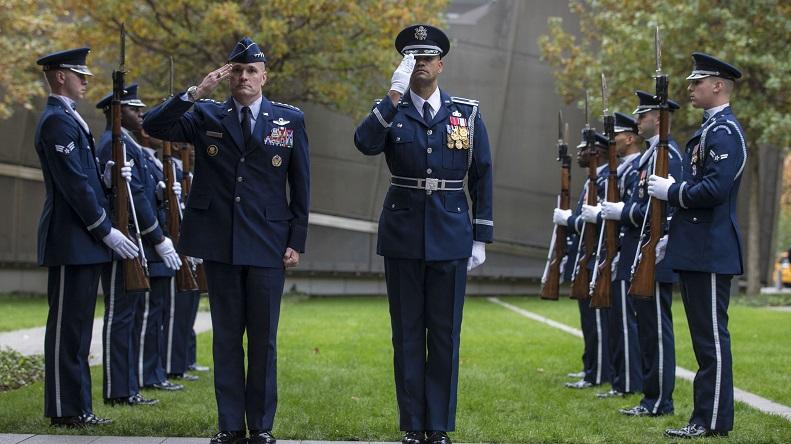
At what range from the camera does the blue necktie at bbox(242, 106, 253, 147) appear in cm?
637

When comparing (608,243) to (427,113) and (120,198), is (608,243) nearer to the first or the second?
(427,113)

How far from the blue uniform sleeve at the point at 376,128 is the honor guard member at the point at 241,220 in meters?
0.39

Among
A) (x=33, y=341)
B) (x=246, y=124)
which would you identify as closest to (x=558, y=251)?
(x=246, y=124)

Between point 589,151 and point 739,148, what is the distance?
296 centimetres

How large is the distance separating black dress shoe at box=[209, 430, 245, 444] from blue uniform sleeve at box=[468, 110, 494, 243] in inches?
69.3

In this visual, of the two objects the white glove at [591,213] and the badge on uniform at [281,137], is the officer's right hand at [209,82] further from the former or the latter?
the white glove at [591,213]

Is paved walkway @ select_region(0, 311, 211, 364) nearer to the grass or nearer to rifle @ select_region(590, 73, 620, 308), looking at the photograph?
the grass

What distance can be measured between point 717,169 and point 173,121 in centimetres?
331

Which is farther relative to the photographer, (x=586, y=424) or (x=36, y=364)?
(x=36, y=364)

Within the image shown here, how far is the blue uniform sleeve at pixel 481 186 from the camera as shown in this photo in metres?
6.63

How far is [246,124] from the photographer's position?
639 cm

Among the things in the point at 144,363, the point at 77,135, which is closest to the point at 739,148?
the point at 77,135

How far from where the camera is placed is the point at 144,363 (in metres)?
9.15

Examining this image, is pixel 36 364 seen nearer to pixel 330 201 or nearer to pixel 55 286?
pixel 55 286
